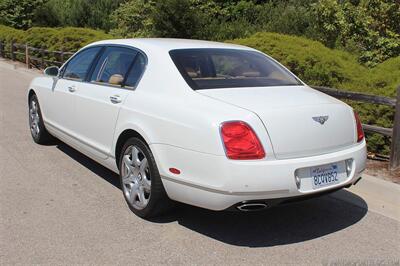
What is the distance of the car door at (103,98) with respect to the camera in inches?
186

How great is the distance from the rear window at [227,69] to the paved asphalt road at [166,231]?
121cm

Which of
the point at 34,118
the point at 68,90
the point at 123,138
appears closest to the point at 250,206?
the point at 123,138

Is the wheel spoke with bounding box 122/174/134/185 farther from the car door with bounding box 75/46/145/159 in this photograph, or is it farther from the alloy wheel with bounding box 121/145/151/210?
the car door with bounding box 75/46/145/159

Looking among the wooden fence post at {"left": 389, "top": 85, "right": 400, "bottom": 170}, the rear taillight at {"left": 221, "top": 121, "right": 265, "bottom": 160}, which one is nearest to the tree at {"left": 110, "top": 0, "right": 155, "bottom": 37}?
the wooden fence post at {"left": 389, "top": 85, "right": 400, "bottom": 170}

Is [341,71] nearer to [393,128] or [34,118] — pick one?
[393,128]

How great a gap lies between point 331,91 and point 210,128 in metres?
3.31

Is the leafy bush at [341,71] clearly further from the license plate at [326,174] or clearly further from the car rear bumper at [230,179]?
the car rear bumper at [230,179]

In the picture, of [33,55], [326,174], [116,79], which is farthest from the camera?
[33,55]

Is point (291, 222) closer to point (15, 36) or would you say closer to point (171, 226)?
point (171, 226)

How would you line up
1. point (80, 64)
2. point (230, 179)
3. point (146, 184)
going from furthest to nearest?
1. point (80, 64)
2. point (146, 184)
3. point (230, 179)

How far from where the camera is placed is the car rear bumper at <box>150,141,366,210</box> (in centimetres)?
354

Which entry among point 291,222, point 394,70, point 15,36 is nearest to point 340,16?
point 394,70

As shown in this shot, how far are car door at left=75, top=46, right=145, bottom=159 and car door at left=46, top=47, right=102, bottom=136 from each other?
0.17 metres

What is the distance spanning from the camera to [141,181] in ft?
14.3
